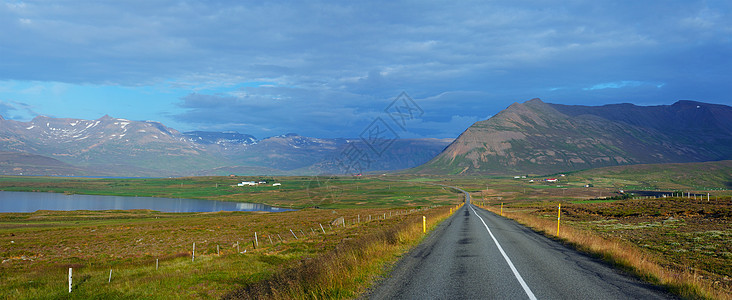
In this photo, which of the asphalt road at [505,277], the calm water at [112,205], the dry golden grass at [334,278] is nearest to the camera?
the asphalt road at [505,277]

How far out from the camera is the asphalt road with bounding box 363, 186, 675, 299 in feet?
32.6

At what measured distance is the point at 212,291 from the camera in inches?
→ 648

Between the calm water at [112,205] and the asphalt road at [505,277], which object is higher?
the asphalt road at [505,277]

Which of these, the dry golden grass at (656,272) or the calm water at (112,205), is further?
the calm water at (112,205)

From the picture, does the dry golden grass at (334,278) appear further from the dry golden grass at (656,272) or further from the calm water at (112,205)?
the calm water at (112,205)

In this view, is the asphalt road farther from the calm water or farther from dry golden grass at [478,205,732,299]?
the calm water

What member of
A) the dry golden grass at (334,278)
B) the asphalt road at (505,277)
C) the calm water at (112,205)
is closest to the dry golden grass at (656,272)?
the asphalt road at (505,277)

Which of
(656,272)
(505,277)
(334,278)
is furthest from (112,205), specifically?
(656,272)

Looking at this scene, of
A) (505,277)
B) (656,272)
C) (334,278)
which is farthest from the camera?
(656,272)

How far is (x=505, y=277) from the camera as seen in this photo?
11.7m

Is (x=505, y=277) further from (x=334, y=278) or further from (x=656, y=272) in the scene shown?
(x=334, y=278)

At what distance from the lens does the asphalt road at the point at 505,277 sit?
995 cm

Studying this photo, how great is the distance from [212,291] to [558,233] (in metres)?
20.7

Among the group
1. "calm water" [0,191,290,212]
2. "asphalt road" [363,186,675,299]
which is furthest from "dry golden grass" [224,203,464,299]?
"calm water" [0,191,290,212]
